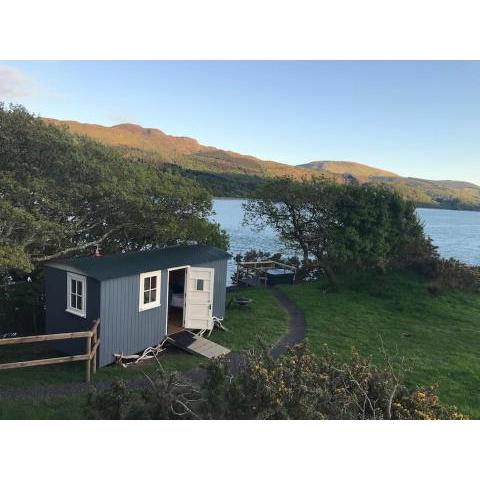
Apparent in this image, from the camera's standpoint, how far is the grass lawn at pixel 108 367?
310 inches

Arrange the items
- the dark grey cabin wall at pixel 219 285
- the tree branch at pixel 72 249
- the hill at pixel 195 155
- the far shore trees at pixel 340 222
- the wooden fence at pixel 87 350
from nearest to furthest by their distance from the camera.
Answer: the wooden fence at pixel 87 350, the tree branch at pixel 72 249, the dark grey cabin wall at pixel 219 285, the far shore trees at pixel 340 222, the hill at pixel 195 155

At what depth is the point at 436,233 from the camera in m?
33.3

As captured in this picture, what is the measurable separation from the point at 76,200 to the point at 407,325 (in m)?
13.5

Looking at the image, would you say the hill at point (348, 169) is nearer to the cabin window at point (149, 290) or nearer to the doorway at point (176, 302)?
the doorway at point (176, 302)

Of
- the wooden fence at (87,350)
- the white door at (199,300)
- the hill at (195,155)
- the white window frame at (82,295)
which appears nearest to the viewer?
the wooden fence at (87,350)

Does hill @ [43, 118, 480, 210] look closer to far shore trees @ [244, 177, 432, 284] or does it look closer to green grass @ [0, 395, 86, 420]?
far shore trees @ [244, 177, 432, 284]

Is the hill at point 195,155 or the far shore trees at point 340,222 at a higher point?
the hill at point 195,155

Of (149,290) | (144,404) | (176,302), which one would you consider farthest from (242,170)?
(144,404)

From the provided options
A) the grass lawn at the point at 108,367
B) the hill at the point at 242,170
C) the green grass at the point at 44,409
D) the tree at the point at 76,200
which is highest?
the hill at the point at 242,170

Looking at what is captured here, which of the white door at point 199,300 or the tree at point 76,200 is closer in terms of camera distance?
the tree at point 76,200

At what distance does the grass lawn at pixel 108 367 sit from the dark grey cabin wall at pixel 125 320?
0.55m

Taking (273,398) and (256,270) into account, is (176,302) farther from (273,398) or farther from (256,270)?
(256,270)

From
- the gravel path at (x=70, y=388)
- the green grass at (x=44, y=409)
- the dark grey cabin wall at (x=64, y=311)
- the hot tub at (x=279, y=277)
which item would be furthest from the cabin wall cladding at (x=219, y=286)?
the hot tub at (x=279, y=277)

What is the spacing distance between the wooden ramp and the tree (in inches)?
173
